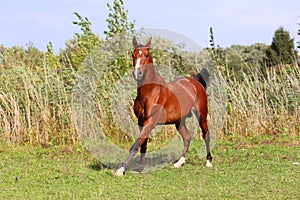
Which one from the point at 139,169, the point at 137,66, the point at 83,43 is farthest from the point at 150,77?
the point at 83,43

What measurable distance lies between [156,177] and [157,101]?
1.15m

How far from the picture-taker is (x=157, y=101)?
25.0 ft

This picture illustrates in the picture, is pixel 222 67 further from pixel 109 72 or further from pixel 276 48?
pixel 276 48

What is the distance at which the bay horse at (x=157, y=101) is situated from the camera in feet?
23.5

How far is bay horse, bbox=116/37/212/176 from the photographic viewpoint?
23.5 ft

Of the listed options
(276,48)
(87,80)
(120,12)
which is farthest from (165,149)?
(276,48)

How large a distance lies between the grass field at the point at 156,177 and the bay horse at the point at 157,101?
0.48m

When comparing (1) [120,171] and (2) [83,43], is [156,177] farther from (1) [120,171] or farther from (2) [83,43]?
(2) [83,43]

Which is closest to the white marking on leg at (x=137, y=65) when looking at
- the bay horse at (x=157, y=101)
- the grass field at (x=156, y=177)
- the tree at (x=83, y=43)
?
the bay horse at (x=157, y=101)

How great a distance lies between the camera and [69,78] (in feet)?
37.7

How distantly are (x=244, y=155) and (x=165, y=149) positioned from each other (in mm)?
1677

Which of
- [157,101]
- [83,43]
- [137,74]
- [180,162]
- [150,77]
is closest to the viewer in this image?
[137,74]

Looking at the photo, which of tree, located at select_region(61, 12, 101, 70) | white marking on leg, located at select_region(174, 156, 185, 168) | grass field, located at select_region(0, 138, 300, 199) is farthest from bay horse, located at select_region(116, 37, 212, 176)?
tree, located at select_region(61, 12, 101, 70)

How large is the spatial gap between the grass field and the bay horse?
480 millimetres
